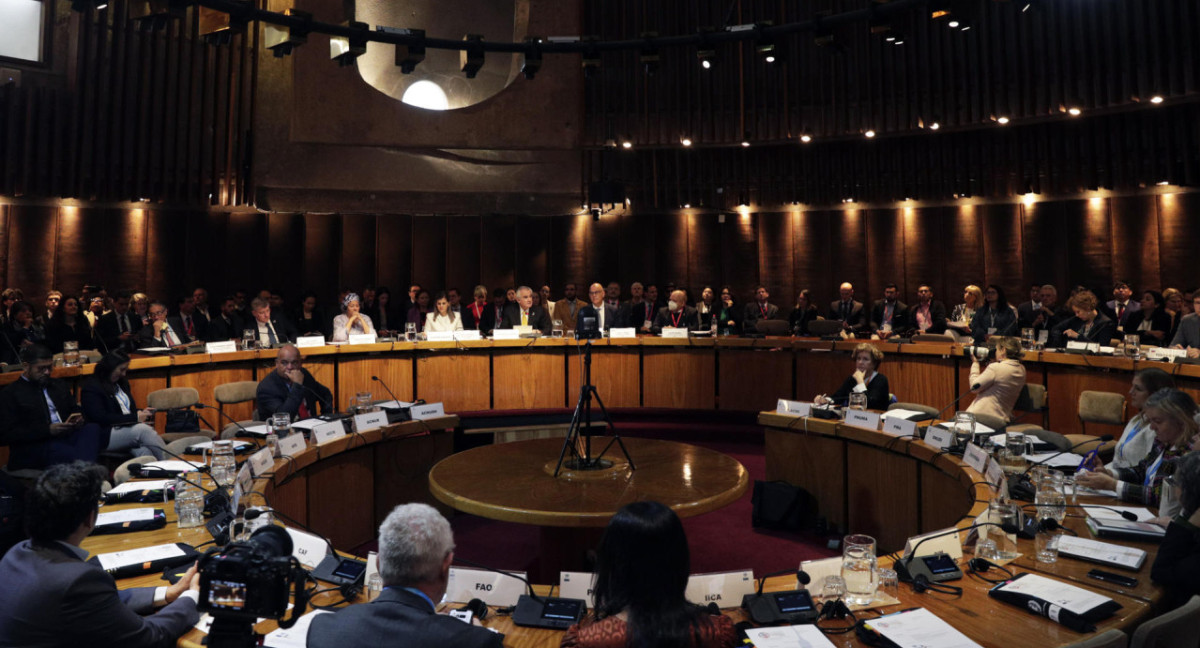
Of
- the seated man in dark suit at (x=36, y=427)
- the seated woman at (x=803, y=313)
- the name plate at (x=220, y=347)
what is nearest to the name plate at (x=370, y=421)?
the seated man in dark suit at (x=36, y=427)

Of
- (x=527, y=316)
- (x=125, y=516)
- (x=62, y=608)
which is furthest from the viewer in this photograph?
(x=527, y=316)

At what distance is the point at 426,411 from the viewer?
5551mm

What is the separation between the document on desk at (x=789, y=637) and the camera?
2092mm

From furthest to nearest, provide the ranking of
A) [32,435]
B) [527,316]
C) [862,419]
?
[527,316] → [862,419] → [32,435]

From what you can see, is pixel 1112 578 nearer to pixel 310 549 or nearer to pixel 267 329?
pixel 310 549

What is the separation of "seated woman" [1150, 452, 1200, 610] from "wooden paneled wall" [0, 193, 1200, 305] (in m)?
8.32

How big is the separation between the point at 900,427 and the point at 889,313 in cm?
570

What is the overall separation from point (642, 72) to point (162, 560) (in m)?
9.91

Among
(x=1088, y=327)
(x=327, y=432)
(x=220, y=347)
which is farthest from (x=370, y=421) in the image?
(x=1088, y=327)

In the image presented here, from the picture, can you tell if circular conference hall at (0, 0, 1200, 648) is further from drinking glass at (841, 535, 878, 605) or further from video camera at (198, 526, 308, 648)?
video camera at (198, 526, 308, 648)

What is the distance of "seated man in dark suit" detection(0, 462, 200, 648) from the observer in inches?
78.0

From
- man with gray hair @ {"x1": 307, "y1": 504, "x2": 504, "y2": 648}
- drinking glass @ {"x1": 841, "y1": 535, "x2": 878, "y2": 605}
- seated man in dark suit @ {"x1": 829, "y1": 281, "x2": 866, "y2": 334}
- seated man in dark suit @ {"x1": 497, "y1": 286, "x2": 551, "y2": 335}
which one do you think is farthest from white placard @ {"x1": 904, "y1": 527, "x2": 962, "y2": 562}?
seated man in dark suit @ {"x1": 829, "y1": 281, "x2": 866, "y2": 334}

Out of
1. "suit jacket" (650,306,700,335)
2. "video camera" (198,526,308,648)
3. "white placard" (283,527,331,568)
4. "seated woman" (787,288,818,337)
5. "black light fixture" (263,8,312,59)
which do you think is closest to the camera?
"video camera" (198,526,308,648)

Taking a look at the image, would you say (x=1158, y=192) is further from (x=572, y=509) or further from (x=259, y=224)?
(x=259, y=224)
